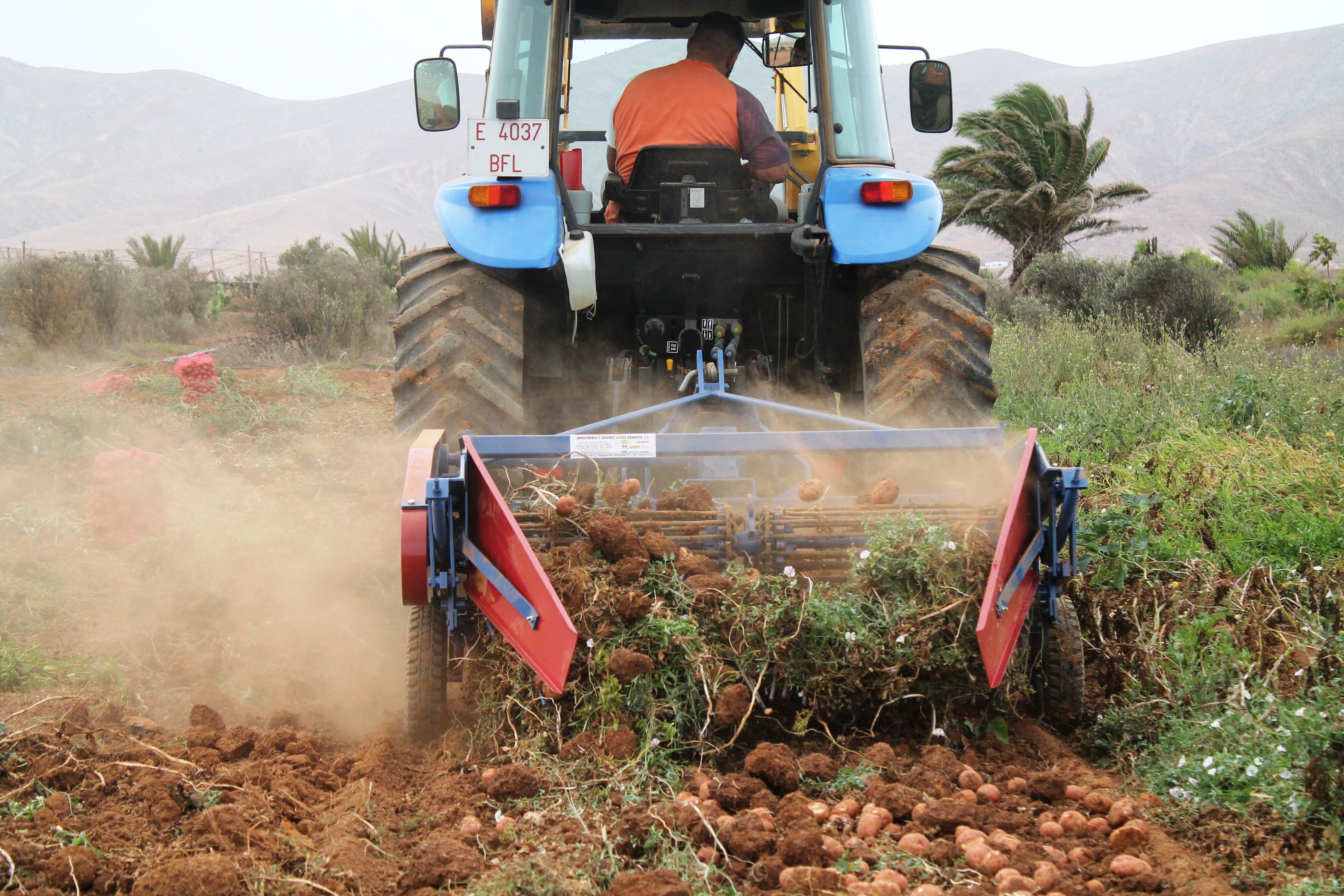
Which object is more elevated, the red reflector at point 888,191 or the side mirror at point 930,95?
the side mirror at point 930,95

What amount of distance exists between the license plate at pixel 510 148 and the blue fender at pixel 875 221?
3.45 feet

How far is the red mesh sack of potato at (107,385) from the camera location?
9.40 meters

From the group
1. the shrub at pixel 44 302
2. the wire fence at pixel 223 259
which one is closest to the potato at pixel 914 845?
the shrub at pixel 44 302

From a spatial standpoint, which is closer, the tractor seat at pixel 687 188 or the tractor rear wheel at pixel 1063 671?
the tractor rear wheel at pixel 1063 671

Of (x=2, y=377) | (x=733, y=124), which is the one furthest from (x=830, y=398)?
(x=2, y=377)

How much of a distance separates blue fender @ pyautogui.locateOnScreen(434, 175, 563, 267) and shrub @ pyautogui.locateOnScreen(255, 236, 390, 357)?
10851mm

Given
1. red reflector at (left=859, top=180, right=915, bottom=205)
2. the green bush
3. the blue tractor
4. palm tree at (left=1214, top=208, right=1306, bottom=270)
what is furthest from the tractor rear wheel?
palm tree at (left=1214, top=208, right=1306, bottom=270)

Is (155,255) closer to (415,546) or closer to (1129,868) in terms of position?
(415,546)

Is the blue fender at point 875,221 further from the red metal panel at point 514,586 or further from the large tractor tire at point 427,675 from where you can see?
the large tractor tire at point 427,675

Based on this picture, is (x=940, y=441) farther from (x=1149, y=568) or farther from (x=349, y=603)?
(x=349, y=603)

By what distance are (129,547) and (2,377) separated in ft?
23.5

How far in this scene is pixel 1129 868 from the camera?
2.15 m

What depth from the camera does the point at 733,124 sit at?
4418 millimetres

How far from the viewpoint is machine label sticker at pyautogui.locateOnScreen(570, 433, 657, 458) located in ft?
11.2
